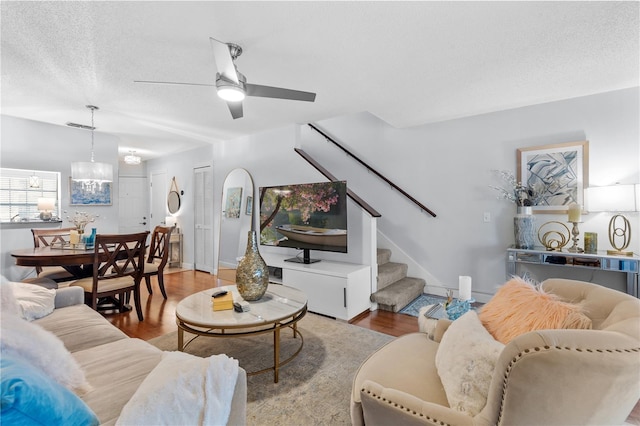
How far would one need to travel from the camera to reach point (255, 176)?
4594mm

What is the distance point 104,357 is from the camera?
1.46m

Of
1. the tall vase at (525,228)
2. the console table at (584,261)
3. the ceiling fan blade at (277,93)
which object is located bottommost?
the console table at (584,261)

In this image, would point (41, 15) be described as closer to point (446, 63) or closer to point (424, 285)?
point (446, 63)

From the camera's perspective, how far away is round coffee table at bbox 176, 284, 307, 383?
1.81 m

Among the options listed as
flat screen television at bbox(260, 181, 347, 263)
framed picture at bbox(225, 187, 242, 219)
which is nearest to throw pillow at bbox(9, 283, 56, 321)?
flat screen television at bbox(260, 181, 347, 263)

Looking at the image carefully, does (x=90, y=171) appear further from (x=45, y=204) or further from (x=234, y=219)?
(x=234, y=219)

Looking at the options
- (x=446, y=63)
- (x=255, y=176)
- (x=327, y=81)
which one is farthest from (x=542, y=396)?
(x=255, y=176)

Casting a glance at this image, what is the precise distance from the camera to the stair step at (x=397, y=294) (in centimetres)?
324

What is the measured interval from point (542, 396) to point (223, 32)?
241 centimetres

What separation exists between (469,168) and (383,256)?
1573mm

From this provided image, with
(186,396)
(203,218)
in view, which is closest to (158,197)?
(203,218)

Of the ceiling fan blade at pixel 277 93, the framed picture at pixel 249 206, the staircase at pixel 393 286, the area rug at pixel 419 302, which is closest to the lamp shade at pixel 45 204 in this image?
the framed picture at pixel 249 206

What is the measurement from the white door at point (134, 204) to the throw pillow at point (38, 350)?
21.9ft

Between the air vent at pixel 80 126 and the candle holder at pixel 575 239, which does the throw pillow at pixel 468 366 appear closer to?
the candle holder at pixel 575 239
